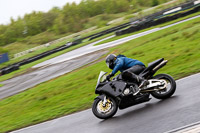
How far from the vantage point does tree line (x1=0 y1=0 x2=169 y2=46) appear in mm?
79250

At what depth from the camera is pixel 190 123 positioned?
5410 mm


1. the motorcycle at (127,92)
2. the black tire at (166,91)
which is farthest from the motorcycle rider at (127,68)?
the black tire at (166,91)

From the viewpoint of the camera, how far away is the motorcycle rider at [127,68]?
721 centimetres

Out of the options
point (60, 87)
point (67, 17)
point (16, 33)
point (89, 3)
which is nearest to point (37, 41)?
point (67, 17)

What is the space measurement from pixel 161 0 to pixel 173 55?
253ft

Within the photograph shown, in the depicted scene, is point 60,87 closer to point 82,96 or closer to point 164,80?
point 82,96

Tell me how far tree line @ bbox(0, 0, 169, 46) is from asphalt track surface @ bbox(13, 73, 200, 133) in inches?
2759

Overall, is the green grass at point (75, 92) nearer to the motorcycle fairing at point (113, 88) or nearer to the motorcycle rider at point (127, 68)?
the motorcycle fairing at point (113, 88)

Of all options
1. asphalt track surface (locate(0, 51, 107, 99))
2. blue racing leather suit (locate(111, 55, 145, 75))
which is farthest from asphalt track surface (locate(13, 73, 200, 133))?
asphalt track surface (locate(0, 51, 107, 99))

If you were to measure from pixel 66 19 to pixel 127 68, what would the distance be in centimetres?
7479

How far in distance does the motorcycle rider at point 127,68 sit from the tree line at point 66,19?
232ft

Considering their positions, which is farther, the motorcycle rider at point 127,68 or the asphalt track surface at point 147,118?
the motorcycle rider at point 127,68

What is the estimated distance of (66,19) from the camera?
80.6m

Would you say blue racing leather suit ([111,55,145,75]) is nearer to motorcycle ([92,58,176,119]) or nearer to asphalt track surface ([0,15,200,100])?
motorcycle ([92,58,176,119])
